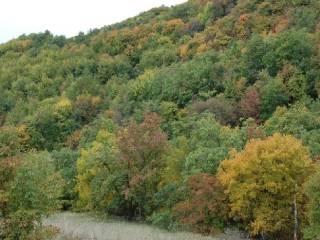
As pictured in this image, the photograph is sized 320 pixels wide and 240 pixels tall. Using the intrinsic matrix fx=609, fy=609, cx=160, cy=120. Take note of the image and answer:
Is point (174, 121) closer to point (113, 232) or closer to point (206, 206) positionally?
point (206, 206)

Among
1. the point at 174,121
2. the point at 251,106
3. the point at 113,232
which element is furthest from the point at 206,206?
the point at 174,121

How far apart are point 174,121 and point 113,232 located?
43016 mm

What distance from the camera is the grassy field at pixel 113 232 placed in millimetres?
43844

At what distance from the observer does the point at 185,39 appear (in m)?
134

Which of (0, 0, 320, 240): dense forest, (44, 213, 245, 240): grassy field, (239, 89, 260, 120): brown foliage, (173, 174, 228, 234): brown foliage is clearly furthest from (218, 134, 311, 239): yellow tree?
(239, 89, 260, 120): brown foliage

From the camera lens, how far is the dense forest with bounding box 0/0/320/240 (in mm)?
45500

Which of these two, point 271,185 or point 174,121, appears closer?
point 271,185

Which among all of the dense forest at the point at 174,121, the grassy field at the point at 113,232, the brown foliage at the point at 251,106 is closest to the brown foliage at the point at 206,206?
the dense forest at the point at 174,121

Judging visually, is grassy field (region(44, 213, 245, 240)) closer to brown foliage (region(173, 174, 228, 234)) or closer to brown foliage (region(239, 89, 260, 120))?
brown foliage (region(173, 174, 228, 234))

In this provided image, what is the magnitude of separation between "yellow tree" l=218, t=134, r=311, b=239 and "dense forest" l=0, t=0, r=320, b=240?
11 centimetres

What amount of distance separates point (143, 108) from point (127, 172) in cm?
4115

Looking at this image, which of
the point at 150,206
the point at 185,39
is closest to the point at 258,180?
the point at 150,206

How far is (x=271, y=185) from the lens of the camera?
4531 centimetres

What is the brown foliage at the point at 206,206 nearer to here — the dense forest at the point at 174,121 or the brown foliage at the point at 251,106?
the dense forest at the point at 174,121
